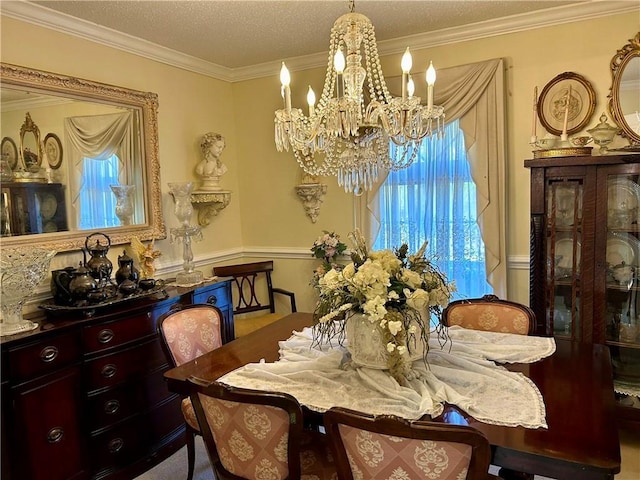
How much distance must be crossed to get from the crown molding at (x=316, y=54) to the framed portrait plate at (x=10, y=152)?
0.70m

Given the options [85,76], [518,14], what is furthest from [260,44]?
[518,14]

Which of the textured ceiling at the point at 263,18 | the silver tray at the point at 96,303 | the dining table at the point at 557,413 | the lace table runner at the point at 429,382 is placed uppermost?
the textured ceiling at the point at 263,18

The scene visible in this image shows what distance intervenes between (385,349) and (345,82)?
1.20m

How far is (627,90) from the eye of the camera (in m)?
2.80

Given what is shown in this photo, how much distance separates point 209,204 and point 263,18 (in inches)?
60.9

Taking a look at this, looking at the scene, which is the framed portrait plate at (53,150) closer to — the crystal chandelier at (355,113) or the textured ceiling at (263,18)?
the textured ceiling at (263,18)

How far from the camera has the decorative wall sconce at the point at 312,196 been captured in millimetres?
3801

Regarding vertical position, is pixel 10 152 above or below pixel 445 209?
above

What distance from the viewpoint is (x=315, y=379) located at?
1.74m

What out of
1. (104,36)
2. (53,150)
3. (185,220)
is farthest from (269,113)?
(53,150)

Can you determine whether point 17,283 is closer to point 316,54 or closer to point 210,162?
point 210,162

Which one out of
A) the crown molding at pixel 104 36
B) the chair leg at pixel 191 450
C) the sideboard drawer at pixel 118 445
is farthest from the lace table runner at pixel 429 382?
the crown molding at pixel 104 36

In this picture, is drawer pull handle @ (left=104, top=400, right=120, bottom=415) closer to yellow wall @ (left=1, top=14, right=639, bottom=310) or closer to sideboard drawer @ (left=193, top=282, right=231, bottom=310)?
sideboard drawer @ (left=193, top=282, right=231, bottom=310)

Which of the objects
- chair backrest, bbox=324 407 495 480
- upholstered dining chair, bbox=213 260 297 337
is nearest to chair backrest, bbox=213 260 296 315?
upholstered dining chair, bbox=213 260 297 337
